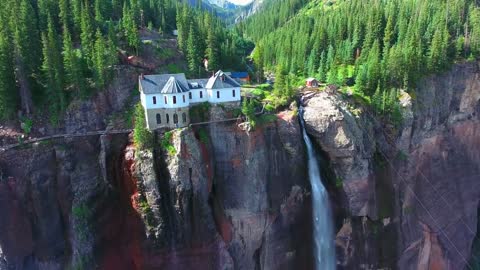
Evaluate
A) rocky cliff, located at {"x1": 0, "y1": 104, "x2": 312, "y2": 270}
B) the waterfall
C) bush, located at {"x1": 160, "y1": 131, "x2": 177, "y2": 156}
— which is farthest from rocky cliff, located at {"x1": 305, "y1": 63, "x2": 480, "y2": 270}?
bush, located at {"x1": 160, "y1": 131, "x2": 177, "y2": 156}

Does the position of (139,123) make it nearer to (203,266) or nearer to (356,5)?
(203,266)

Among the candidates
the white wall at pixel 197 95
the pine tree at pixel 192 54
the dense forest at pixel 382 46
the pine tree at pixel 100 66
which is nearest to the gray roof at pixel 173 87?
the white wall at pixel 197 95

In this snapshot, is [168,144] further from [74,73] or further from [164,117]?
[74,73]

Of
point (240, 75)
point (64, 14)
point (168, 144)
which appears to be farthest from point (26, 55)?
point (240, 75)

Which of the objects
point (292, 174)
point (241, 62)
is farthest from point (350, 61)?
point (292, 174)

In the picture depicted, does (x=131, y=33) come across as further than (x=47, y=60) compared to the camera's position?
Yes

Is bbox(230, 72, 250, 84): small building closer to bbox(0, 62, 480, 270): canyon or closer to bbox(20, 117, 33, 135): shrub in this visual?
bbox(0, 62, 480, 270): canyon

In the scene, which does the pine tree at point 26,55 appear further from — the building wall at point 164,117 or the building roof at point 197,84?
the building roof at point 197,84
